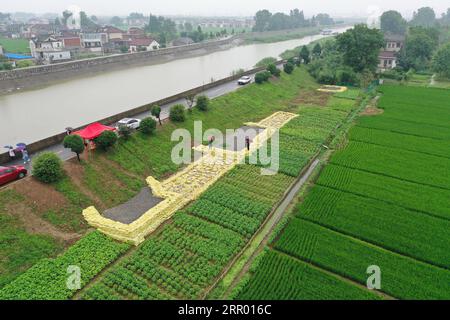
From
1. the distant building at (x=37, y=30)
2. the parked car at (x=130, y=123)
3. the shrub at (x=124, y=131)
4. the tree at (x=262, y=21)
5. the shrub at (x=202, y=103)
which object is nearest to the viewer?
the shrub at (x=124, y=131)

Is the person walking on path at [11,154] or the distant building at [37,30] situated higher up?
the distant building at [37,30]

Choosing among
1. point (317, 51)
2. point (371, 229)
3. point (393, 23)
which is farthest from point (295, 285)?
point (393, 23)

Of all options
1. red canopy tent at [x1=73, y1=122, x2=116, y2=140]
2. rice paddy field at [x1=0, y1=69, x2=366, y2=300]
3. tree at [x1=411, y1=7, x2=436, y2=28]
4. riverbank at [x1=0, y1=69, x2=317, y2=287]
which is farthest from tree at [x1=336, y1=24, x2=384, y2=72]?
tree at [x1=411, y1=7, x2=436, y2=28]

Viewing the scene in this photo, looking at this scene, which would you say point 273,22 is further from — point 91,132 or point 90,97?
point 91,132

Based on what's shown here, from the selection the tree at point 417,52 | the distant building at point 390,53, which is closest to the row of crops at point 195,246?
the distant building at point 390,53

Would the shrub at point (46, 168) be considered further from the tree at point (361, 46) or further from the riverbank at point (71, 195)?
the tree at point (361, 46)

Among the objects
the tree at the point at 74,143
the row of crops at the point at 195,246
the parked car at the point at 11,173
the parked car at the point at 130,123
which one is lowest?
the row of crops at the point at 195,246

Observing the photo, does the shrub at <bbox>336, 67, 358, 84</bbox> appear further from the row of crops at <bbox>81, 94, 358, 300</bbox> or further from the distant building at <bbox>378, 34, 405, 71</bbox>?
the row of crops at <bbox>81, 94, 358, 300</bbox>
